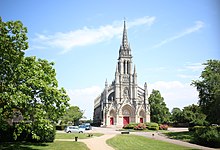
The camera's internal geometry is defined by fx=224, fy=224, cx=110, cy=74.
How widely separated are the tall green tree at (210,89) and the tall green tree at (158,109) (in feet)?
144

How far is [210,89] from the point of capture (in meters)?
31.9

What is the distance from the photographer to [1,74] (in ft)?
52.9

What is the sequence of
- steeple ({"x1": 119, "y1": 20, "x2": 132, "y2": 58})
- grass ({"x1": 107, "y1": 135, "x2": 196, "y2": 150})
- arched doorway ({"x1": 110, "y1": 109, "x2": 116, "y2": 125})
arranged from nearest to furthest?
grass ({"x1": 107, "y1": 135, "x2": 196, "y2": 150}), arched doorway ({"x1": 110, "y1": 109, "x2": 116, "y2": 125}), steeple ({"x1": 119, "y1": 20, "x2": 132, "y2": 58})

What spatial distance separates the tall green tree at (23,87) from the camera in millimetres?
15609

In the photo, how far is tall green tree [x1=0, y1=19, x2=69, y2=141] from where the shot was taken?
615 inches

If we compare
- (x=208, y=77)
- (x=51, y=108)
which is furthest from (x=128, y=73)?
(x=51, y=108)

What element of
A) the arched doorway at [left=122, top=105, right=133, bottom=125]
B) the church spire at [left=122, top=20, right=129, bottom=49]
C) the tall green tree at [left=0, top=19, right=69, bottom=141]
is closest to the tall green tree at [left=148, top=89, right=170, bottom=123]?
the arched doorway at [left=122, top=105, right=133, bottom=125]

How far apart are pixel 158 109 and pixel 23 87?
6641 centimetres

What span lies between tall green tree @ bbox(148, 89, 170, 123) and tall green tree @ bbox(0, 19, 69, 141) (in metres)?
62.7

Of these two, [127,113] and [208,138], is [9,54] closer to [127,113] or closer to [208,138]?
[208,138]

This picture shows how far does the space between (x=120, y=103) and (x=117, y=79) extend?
8.07 metres

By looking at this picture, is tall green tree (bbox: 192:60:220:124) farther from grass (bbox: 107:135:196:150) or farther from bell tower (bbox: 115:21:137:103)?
bell tower (bbox: 115:21:137:103)

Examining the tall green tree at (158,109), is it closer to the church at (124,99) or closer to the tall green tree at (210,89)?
the church at (124,99)

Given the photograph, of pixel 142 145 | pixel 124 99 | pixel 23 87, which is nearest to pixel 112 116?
pixel 124 99
